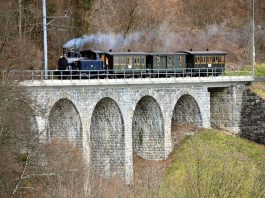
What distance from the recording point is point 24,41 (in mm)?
Result: 61062

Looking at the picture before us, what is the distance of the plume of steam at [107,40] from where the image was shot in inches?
2514

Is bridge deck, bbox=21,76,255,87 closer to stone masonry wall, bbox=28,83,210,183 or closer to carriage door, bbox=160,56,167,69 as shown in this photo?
stone masonry wall, bbox=28,83,210,183

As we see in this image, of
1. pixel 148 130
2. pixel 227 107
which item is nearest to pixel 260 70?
pixel 227 107

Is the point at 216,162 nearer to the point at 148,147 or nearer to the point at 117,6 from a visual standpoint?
the point at 148,147

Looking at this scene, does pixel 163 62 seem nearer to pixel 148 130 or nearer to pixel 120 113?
pixel 148 130

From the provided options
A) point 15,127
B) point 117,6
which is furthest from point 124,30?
point 15,127

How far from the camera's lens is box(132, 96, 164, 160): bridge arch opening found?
5309cm

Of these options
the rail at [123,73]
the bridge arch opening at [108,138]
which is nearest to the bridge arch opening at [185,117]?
the rail at [123,73]

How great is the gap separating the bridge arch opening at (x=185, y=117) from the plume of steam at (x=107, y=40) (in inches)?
389

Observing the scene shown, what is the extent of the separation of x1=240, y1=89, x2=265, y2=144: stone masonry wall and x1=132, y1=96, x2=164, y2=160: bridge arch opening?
25.0ft

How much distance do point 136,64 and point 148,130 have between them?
16.2 feet

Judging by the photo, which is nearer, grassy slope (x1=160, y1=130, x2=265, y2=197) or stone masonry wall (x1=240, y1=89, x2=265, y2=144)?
grassy slope (x1=160, y1=130, x2=265, y2=197)

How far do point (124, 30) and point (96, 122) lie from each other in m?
22.4

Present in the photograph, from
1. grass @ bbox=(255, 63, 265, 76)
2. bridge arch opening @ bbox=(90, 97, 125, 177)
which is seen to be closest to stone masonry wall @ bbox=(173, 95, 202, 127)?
bridge arch opening @ bbox=(90, 97, 125, 177)
